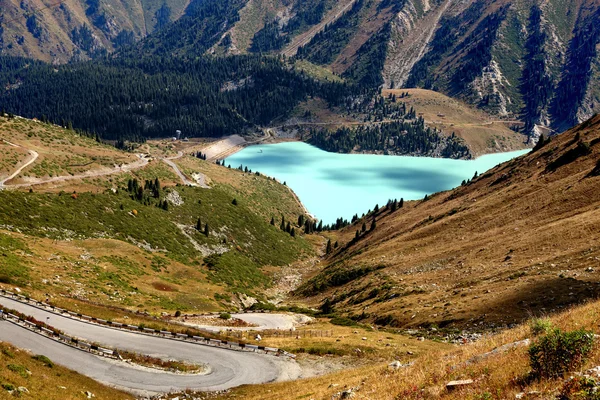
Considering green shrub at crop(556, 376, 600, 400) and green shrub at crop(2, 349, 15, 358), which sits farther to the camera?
green shrub at crop(2, 349, 15, 358)

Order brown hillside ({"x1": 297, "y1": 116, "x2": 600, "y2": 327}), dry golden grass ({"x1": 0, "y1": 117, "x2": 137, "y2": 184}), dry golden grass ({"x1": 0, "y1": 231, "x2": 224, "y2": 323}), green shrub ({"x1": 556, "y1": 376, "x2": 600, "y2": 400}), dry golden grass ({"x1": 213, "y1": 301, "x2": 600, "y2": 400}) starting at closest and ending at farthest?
green shrub ({"x1": 556, "y1": 376, "x2": 600, "y2": 400}) < dry golden grass ({"x1": 213, "y1": 301, "x2": 600, "y2": 400}) < brown hillside ({"x1": 297, "y1": 116, "x2": 600, "y2": 327}) < dry golden grass ({"x1": 0, "y1": 231, "x2": 224, "y2": 323}) < dry golden grass ({"x1": 0, "y1": 117, "x2": 137, "y2": 184})

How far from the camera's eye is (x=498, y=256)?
56.1 m

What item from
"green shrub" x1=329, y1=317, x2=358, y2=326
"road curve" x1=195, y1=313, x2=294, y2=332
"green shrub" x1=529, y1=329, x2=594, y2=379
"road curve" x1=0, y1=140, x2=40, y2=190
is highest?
"road curve" x1=0, y1=140, x2=40, y2=190

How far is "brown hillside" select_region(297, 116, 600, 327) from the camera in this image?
141 feet

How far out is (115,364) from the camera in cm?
3353

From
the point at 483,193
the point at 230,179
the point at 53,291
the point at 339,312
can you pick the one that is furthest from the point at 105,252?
the point at 230,179

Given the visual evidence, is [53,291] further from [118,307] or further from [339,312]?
[339,312]

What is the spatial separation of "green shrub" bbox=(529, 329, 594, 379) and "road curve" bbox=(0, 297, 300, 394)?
23369 mm

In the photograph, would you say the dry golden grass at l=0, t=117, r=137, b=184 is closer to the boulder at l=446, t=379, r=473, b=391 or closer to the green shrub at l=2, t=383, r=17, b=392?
the green shrub at l=2, t=383, r=17, b=392

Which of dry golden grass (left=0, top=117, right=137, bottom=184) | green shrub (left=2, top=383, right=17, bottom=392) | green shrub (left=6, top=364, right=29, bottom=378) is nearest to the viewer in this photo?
green shrub (left=2, top=383, right=17, bottom=392)

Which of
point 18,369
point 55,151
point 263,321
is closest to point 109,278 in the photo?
point 263,321

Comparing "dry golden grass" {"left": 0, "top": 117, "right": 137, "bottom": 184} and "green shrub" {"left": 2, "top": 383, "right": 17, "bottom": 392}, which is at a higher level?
"dry golden grass" {"left": 0, "top": 117, "right": 137, "bottom": 184}

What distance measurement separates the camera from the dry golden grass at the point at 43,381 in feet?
81.1

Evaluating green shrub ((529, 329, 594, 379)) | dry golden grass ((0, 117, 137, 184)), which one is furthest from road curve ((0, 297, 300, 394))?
dry golden grass ((0, 117, 137, 184))
